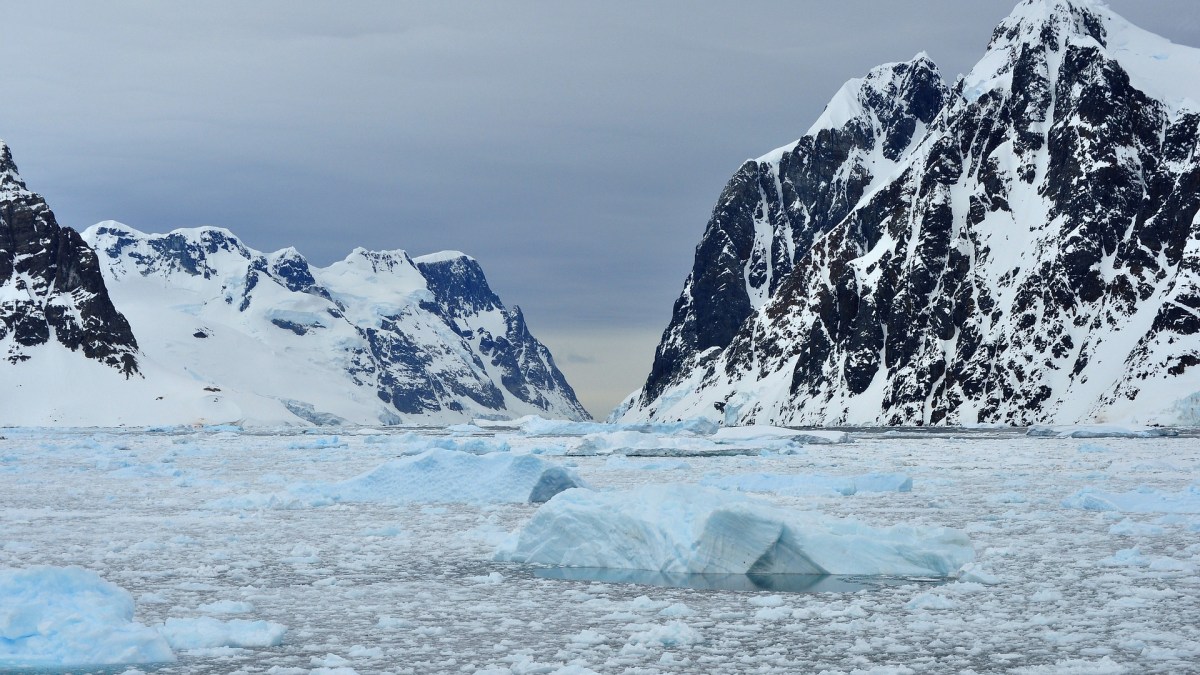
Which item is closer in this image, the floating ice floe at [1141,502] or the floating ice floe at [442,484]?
the floating ice floe at [1141,502]

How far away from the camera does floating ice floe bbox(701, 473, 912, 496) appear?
35438 mm

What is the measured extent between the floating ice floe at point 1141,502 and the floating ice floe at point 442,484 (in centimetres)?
1360

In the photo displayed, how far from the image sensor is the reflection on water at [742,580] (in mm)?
17953

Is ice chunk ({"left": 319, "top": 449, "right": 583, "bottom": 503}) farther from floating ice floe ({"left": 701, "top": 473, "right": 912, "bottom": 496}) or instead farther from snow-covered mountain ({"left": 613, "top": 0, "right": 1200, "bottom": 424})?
snow-covered mountain ({"left": 613, "top": 0, "right": 1200, "bottom": 424})

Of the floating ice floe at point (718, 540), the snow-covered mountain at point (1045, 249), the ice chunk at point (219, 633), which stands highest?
the snow-covered mountain at point (1045, 249)

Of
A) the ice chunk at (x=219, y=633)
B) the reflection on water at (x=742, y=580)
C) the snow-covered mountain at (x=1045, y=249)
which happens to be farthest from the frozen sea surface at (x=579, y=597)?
the snow-covered mountain at (x=1045, y=249)

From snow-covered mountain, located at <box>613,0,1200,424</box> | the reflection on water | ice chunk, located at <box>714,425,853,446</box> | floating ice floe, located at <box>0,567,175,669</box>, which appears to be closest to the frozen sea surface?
the reflection on water

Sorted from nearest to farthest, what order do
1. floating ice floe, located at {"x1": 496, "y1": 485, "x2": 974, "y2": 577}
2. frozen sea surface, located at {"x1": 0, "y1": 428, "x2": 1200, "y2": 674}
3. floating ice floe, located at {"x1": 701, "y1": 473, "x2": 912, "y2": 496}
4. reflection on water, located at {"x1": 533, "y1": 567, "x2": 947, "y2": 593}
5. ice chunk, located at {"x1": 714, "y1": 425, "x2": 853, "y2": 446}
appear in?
1. frozen sea surface, located at {"x1": 0, "y1": 428, "x2": 1200, "y2": 674}
2. reflection on water, located at {"x1": 533, "y1": 567, "x2": 947, "y2": 593}
3. floating ice floe, located at {"x1": 496, "y1": 485, "x2": 974, "y2": 577}
4. floating ice floe, located at {"x1": 701, "y1": 473, "x2": 912, "y2": 496}
5. ice chunk, located at {"x1": 714, "y1": 425, "x2": 853, "y2": 446}

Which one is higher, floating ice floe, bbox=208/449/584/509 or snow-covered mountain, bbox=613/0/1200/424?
snow-covered mountain, bbox=613/0/1200/424

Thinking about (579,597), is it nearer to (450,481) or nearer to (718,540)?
(718,540)

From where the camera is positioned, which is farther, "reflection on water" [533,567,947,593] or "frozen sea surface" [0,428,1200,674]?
"reflection on water" [533,567,947,593]

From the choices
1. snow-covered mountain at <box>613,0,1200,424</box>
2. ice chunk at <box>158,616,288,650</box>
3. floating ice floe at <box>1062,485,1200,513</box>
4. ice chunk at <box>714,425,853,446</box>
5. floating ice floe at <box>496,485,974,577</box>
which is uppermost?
snow-covered mountain at <box>613,0,1200,424</box>

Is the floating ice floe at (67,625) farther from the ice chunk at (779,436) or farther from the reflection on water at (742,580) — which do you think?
the ice chunk at (779,436)

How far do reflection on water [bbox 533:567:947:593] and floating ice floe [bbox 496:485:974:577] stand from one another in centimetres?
29
